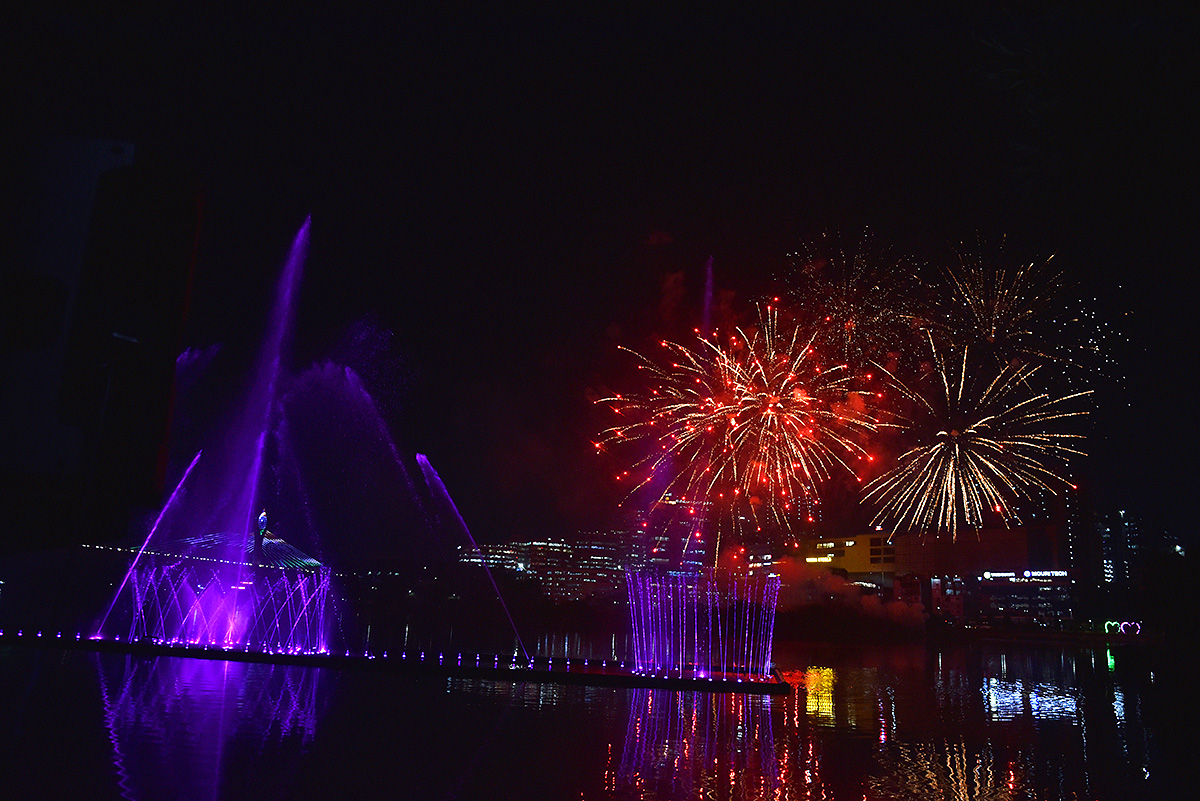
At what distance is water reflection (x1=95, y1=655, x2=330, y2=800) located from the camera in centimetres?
1007

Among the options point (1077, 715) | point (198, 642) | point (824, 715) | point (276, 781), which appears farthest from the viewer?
point (198, 642)

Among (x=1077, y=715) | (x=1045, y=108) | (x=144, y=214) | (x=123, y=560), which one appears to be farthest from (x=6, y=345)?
(x=123, y=560)

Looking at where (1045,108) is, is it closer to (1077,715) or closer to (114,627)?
(1077,715)

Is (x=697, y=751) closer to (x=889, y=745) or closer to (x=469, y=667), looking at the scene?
(x=889, y=745)

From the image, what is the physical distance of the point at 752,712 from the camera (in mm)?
19641

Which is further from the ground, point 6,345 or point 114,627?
point 6,345

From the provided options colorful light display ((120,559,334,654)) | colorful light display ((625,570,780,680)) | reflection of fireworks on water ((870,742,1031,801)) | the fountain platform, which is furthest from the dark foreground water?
colorful light display ((625,570,780,680))

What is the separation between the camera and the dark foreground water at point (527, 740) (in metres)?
10.5

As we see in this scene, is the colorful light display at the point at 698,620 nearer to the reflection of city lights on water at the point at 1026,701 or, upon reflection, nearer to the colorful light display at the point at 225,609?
the reflection of city lights on water at the point at 1026,701

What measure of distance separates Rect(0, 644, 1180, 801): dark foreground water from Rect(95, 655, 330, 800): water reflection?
0.17ft

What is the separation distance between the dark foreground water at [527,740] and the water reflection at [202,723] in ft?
0.17

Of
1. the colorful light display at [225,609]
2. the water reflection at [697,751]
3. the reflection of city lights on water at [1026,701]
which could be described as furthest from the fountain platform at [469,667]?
the reflection of city lights on water at [1026,701]

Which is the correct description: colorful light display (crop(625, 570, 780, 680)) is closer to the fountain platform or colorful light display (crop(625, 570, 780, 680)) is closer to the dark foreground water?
the fountain platform

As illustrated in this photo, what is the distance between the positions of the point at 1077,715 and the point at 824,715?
21.6ft
